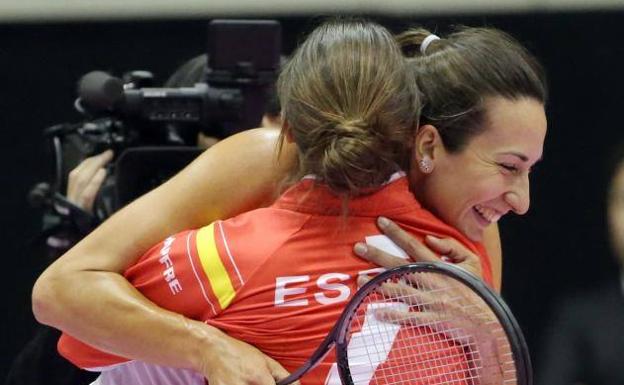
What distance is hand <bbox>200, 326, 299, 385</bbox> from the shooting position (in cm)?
121

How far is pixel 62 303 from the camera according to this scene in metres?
1.28

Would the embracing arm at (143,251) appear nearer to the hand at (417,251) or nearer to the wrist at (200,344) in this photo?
the wrist at (200,344)

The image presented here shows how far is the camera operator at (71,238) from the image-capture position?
5.87 feet

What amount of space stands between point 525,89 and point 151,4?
1468mm

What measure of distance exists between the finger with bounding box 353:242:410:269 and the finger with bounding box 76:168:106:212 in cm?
72

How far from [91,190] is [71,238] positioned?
0.24 ft

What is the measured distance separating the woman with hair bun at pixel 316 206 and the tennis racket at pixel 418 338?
0.03 metres

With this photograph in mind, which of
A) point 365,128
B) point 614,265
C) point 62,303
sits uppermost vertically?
point 365,128

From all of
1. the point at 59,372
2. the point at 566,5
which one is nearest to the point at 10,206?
the point at 59,372

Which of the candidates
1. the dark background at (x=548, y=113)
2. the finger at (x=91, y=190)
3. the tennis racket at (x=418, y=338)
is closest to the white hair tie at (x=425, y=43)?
the tennis racket at (x=418, y=338)

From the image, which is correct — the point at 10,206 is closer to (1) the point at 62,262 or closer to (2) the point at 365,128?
(1) the point at 62,262

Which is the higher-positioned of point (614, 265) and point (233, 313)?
point (233, 313)

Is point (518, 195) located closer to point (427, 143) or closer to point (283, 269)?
point (427, 143)

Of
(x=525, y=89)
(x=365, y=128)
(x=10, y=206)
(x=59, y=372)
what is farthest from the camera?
(x=10, y=206)
